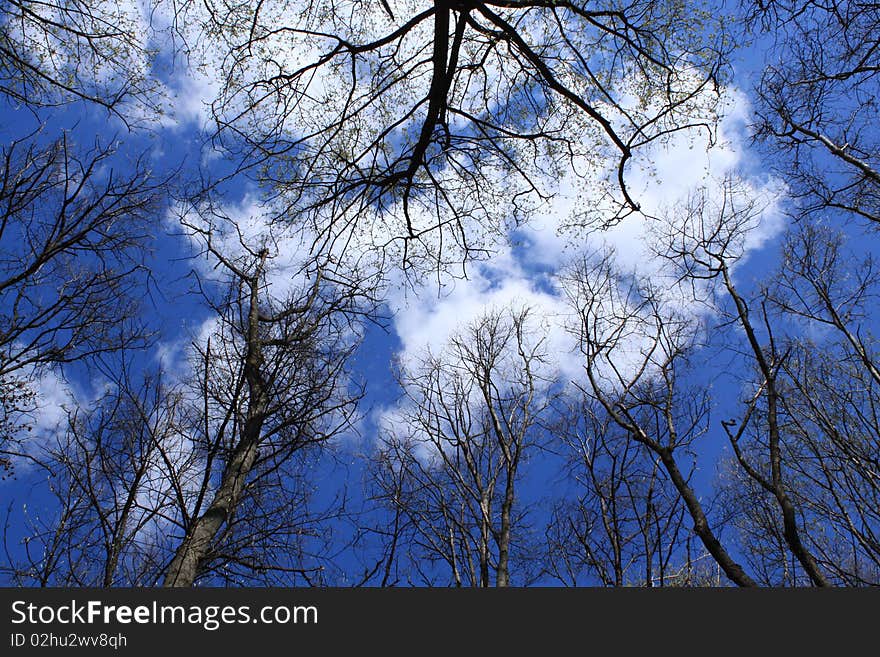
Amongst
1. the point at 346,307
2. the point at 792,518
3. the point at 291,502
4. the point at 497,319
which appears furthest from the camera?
the point at 497,319

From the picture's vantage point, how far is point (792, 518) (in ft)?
17.8

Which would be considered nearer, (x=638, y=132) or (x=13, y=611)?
(x=13, y=611)

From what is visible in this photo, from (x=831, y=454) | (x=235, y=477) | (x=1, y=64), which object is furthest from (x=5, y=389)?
(x=831, y=454)

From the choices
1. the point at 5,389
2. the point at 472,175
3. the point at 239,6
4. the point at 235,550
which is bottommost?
the point at 235,550

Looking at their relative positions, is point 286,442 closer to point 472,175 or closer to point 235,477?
point 235,477

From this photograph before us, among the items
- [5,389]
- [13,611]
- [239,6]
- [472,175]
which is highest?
[239,6]

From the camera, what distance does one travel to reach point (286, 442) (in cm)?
718

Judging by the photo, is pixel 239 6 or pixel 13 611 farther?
pixel 239 6

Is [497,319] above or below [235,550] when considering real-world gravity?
above

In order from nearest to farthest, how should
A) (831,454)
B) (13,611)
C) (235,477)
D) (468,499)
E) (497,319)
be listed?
1. (13,611)
2. (235,477)
3. (831,454)
4. (468,499)
5. (497,319)

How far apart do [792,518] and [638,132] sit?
4.26 metres

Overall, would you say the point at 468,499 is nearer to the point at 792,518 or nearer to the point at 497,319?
the point at 497,319

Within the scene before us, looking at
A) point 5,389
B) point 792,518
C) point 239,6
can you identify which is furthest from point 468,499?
point 239,6

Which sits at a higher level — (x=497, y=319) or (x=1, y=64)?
(x=497, y=319)
